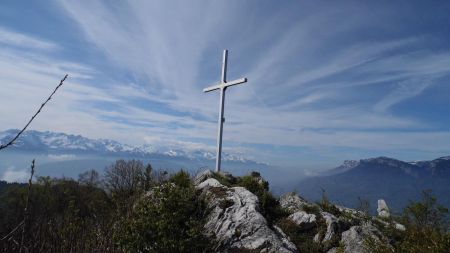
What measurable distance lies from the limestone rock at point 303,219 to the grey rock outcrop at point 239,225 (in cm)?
136

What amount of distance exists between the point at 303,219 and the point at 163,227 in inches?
223

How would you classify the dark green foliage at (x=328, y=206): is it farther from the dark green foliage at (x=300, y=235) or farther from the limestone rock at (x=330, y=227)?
the dark green foliage at (x=300, y=235)

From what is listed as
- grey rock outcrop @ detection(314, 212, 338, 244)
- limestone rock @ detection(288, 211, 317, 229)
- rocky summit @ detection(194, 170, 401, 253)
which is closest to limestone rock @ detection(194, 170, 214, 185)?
rocky summit @ detection(194, 170, 401, 253)

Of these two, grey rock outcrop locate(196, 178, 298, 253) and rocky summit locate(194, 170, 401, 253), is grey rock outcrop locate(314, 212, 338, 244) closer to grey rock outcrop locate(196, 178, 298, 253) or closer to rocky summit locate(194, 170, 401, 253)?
rocky summit locate(194, 170, 401, 253)

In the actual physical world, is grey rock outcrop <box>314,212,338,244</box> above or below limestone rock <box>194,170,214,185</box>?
below

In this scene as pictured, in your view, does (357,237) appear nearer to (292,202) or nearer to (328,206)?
Answer: (328,206)

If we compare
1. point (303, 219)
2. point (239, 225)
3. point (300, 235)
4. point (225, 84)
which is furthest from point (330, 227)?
point (225, 84)

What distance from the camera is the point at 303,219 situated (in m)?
15.1

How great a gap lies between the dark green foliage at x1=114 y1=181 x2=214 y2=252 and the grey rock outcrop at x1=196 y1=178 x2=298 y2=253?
0.64 m

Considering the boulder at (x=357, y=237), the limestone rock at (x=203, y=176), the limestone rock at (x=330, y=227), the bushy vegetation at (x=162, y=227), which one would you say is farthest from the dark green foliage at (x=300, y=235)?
the limestone rock at (x=203, y=176)

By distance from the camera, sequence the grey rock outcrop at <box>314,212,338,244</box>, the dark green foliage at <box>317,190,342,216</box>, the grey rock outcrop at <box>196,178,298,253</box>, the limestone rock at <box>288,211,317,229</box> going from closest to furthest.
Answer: the grey rock outcrop at <box>196,178,298,253</box> → the grey rock outcrop at <box>314,212,338,244</box> → the limestone rock at <box>288,211,317,229</box> → the dark green foliage at <box>317,190,342,216</box>

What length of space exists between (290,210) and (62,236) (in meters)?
10.8

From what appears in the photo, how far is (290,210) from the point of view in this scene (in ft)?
53.8

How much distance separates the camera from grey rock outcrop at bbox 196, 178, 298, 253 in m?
13.0
